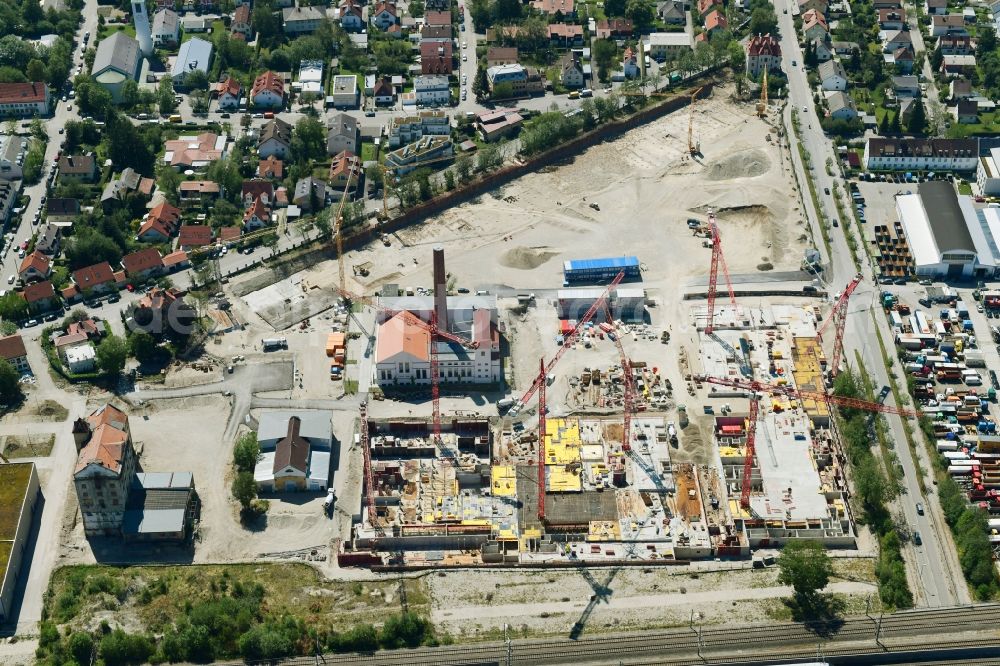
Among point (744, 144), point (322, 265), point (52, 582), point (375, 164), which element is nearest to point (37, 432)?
point (52, 582)

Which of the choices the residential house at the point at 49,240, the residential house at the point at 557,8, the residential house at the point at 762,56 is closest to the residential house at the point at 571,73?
the residential house at the point at 557,8

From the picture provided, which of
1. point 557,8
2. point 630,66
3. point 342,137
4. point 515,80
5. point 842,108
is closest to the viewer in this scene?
point 342,137

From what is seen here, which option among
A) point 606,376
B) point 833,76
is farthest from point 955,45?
point 606,376

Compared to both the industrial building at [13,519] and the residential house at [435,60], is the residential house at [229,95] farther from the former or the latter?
the industrial building at [13,519]

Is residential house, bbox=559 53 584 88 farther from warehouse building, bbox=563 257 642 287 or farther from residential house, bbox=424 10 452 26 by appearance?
warehouse building, bbox=563 257 642 287

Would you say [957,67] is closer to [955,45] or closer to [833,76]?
[955,45]

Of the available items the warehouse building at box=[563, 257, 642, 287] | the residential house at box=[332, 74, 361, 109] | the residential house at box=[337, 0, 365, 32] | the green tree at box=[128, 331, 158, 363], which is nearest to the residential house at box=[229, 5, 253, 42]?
the residential house at box=[337, 0, 365, 32]
